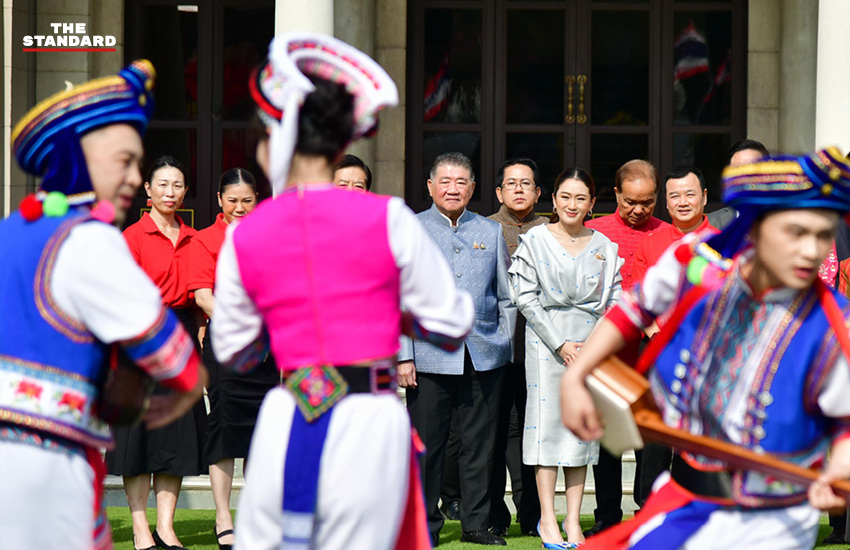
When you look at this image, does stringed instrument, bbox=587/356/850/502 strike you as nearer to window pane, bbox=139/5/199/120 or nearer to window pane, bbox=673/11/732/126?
window pane, bbox=673/11/732/126

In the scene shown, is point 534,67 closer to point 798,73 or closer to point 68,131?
point 798,73

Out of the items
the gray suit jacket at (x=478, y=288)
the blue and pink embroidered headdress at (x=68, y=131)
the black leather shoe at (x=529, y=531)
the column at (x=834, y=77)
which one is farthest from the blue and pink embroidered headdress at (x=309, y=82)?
the column at (x=834, y=77)

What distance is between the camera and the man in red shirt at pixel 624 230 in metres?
7.65

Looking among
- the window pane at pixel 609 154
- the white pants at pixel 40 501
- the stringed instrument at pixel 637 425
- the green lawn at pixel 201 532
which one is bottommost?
the green lawn at pixel 201 532

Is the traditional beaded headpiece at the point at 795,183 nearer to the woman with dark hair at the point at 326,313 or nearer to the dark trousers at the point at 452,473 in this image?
the woman with dark hair at the point at 326,313

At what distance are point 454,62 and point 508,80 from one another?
1.61 feet

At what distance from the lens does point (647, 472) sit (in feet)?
25.1

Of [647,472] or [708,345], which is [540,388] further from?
[708,345]

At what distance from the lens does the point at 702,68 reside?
37.8ft

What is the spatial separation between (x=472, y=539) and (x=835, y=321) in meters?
4.39

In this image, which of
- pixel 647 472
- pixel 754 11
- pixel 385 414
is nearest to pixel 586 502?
pixel 647 472

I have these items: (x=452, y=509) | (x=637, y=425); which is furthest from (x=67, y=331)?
(x=452, y=509)

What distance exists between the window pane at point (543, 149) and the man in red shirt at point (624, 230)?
3231mm

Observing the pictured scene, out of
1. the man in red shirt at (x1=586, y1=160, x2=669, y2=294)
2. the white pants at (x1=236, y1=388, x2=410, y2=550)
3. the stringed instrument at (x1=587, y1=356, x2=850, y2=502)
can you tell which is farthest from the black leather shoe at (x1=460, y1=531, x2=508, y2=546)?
the white pants at (x1=236, y1=388, x2=410, y2=550)
